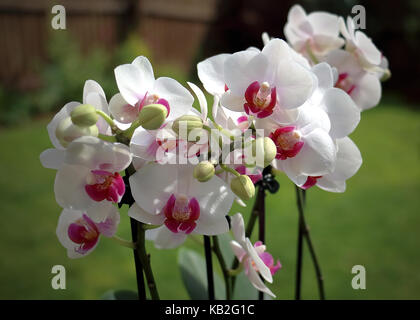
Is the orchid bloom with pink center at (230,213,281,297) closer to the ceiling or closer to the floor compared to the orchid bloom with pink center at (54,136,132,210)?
closer to the floor

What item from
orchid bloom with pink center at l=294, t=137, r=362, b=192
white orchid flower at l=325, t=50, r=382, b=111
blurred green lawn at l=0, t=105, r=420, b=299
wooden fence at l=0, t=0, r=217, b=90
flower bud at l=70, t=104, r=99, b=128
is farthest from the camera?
→ wooden fence at l=0, t=0, r=217, b=90

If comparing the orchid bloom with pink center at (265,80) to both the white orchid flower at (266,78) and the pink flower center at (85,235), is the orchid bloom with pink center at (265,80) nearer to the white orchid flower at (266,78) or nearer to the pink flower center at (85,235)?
the white orchid flower at (266,78)

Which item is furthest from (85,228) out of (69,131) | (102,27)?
(102,27)

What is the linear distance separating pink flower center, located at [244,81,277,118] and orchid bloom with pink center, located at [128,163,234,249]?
0.07 meters

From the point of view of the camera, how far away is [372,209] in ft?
6.66

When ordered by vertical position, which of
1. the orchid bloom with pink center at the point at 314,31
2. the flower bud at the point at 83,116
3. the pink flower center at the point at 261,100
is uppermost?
the orchid bloom with pink center at the point at 314,31

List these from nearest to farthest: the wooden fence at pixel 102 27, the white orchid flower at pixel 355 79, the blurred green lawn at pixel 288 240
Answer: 1. the white orchid flower at pixel 355 79
2. the blurred green lawn at pixel 288 240
3. the wooden fence at pixel 102 27

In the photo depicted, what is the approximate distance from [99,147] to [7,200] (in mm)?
1905

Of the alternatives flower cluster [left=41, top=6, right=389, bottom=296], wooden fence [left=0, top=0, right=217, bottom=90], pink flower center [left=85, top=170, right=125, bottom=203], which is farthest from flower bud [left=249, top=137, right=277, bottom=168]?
wooden fence [left=0, top=0, right=217, bottom=90]

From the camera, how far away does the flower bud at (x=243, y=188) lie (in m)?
0.37

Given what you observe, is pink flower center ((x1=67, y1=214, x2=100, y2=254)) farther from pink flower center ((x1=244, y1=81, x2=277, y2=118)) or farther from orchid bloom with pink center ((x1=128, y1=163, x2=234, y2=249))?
pink flower center ((x1=244, y1=81, x2=277, y2=118))

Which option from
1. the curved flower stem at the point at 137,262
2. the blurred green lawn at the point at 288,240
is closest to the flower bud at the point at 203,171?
the curved flower stem at the point at 137,262

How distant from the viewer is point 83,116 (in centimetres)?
34

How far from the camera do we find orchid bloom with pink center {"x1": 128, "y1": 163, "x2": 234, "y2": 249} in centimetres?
38
